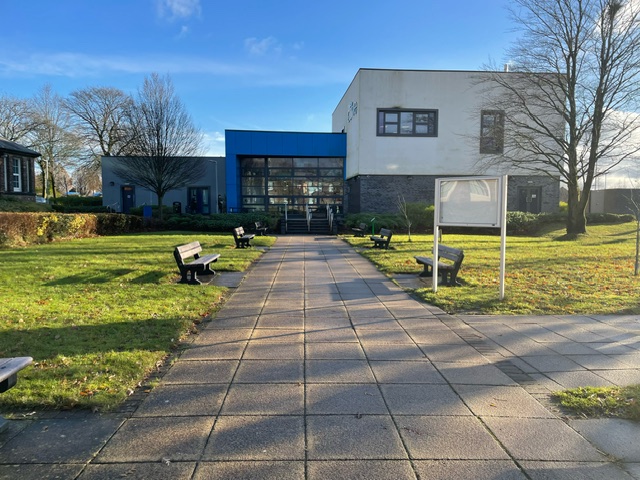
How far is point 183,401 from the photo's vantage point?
359cm

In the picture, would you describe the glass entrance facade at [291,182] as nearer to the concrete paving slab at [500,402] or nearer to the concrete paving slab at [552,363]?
the concrete paving slab at [552,363]

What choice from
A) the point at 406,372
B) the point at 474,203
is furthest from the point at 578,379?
the point at 474,203

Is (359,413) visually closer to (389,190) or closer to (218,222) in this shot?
(218,222)

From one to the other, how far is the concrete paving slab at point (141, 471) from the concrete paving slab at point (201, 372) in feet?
4.23

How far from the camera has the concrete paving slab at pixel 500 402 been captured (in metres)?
3.46

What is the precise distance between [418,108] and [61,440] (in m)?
27.2

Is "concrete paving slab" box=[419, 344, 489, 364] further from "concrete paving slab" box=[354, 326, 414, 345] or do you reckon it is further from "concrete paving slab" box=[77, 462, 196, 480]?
"concrete paving slab" box=[77, 462, 196, 480]

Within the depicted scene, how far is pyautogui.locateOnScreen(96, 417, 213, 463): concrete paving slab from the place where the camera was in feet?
9.13

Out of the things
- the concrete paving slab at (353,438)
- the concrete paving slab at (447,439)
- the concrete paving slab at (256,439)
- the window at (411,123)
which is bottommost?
the concrete paving slab at (447,439)

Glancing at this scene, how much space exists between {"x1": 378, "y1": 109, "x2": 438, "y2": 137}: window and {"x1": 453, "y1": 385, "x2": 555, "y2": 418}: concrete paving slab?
971 inches

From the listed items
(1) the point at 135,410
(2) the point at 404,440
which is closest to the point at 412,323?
(2) the point at 404,440

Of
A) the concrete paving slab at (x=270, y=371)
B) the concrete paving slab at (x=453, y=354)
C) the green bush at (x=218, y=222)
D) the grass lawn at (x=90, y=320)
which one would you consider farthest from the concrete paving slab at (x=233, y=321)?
the green bush at (x=218, y=222)

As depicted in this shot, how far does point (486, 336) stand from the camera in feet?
18.3

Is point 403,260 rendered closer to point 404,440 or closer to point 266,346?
point 266,346
